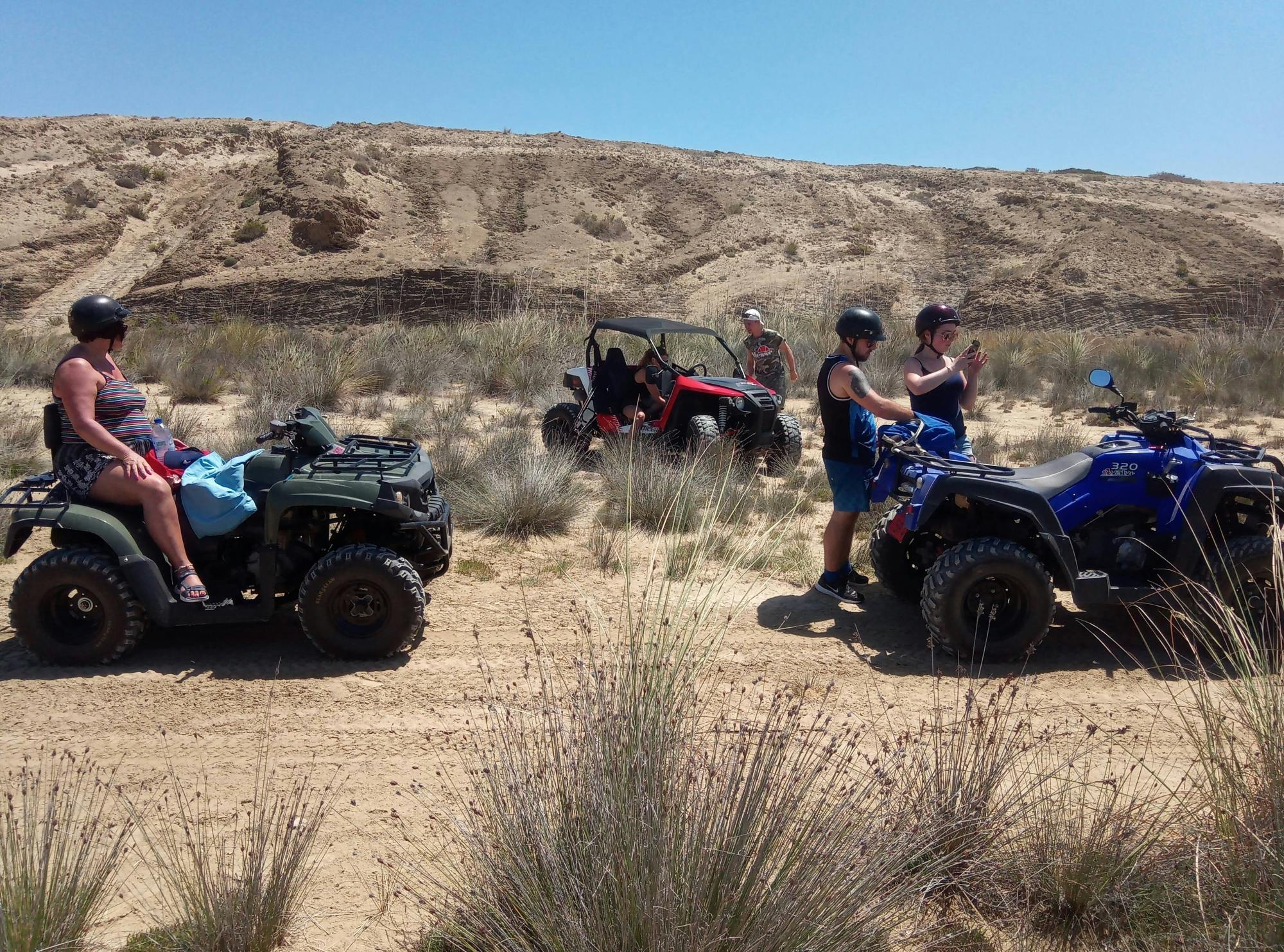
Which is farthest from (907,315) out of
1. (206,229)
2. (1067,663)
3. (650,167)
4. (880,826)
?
(880,826)

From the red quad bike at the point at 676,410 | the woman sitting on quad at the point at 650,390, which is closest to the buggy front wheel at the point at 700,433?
the red quad bike at the point at 676,410

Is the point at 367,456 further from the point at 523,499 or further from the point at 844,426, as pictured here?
the point at 844,426

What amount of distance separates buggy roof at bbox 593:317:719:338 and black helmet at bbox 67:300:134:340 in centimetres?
547

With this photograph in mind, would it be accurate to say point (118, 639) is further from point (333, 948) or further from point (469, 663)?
point (333, 948)

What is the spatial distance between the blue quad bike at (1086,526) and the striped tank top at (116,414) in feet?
13.2

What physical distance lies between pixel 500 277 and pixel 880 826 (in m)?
28.3

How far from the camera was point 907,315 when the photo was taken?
104 ft

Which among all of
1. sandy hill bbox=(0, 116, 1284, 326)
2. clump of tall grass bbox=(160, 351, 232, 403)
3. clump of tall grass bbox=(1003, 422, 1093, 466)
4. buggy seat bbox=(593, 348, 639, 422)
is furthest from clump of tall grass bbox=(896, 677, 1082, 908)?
sandy hill bbox=(0, 116, 1284, 326)

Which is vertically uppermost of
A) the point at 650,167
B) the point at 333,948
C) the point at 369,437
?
the point at 650,167

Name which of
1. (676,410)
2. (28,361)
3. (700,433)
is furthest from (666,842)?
(28,361)

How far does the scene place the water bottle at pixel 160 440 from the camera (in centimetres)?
514

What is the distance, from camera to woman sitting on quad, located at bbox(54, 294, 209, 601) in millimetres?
4773

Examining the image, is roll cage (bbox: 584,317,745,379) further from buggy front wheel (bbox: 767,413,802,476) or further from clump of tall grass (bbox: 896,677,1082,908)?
clump of tall grass (bbox: 896,677,1082,908)

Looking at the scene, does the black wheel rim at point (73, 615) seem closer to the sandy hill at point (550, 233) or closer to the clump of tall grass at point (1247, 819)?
the clump of tall grass at point (1247, 819)
